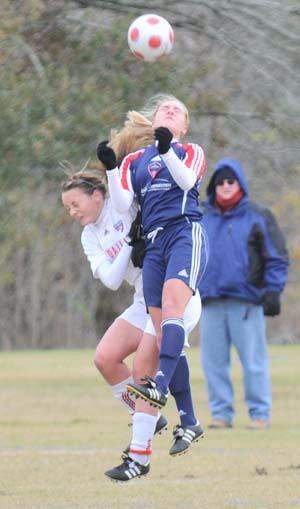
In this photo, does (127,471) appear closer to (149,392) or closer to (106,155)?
(149,392)

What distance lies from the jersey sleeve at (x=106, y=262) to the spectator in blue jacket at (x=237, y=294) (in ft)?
15.7

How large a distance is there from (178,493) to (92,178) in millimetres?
1933

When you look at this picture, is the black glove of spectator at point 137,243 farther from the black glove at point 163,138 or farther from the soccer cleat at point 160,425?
the soccer cleat at point 160,425

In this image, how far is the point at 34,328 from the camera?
3344 centimetres

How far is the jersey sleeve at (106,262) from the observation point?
8.09m

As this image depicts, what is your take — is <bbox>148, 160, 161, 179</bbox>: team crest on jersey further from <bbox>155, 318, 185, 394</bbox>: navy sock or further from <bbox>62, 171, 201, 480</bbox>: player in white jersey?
<bbox>155, 318, 185, 394</bbox>: navy sock

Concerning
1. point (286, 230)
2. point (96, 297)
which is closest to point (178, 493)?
point (286, 230)

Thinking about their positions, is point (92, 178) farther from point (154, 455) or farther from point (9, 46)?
point (154, 455)

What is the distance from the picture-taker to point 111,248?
8203 mm

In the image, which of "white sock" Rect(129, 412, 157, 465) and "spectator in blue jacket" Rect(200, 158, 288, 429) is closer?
"white sock" Rect(129, 412, 157, 465)

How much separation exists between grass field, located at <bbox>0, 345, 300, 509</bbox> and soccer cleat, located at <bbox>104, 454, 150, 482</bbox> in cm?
28

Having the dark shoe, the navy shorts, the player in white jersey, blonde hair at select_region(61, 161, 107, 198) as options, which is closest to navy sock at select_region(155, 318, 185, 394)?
the navy shorts

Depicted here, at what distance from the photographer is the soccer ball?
8711 mm

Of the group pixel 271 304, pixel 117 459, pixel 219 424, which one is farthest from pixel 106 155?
pixel 219 424
